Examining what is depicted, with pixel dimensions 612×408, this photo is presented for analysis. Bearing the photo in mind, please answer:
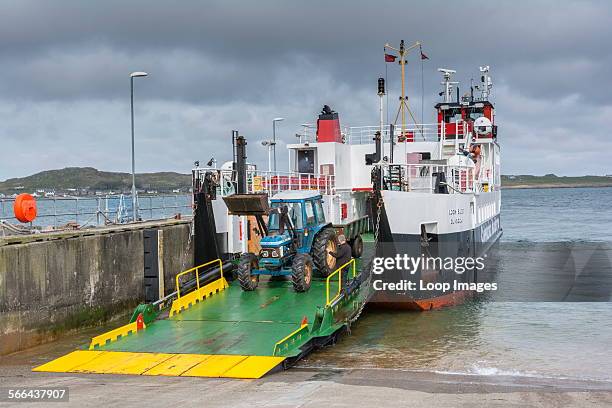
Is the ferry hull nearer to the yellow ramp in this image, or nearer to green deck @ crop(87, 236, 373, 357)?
green deck @ crop(87, 236, 373, 357)

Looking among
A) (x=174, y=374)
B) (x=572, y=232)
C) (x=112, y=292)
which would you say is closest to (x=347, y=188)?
(x=112, y=292)

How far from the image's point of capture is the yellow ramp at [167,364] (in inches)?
441

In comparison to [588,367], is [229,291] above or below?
above

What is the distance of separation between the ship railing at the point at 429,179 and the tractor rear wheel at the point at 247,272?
14.7ft

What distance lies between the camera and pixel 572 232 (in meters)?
56.1

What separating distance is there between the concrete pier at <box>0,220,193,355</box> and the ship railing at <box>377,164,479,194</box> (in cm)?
A: 656

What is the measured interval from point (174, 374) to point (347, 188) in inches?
635

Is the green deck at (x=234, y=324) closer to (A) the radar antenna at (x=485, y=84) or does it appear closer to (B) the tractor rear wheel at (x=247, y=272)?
(B) the tractor rear wheel at (x=247, y=272)

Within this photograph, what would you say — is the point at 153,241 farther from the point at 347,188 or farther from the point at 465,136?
the point at 465,136

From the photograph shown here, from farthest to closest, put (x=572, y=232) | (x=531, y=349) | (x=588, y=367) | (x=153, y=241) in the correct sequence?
(x=572, y=232)
(x=153, y=241)
(x=531, y=349)
(x=588, y=367)

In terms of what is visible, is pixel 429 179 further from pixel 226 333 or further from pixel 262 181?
pixel 226 333

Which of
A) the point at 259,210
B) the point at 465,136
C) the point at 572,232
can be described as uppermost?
the point at 465,136

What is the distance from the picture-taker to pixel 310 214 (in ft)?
56.4

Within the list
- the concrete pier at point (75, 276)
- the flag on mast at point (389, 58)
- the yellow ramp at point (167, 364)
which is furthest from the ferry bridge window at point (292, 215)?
the flag on mast at point (389, 58)
